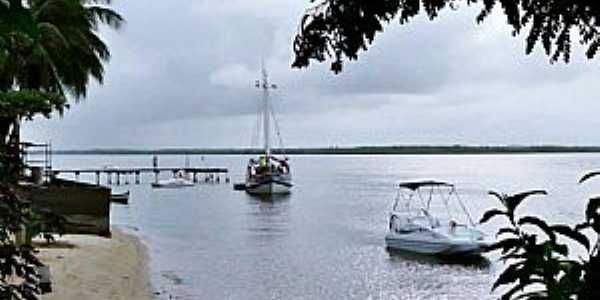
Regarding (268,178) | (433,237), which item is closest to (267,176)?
(268,178)

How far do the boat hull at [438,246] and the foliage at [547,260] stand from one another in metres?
30.8

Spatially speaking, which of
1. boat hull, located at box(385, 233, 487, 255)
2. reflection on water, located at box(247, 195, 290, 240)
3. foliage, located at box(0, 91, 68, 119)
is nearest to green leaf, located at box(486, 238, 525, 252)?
foliage, located at box(0, 91, 68, 119)

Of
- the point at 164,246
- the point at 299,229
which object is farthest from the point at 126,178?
the point at 164,246

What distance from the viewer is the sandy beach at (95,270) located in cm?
1890

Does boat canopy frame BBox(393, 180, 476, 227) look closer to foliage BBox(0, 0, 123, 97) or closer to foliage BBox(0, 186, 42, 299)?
foliage BBox(0, 0, 123, 97)

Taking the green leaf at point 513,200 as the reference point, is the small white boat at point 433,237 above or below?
below

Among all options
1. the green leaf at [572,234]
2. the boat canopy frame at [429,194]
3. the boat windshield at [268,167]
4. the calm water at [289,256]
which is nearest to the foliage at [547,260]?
the green leaf at [572,234]

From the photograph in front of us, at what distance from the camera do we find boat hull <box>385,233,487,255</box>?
3378 centimetres

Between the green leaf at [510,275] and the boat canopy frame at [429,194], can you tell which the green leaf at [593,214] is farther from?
the boat canopy frame at [429,194]

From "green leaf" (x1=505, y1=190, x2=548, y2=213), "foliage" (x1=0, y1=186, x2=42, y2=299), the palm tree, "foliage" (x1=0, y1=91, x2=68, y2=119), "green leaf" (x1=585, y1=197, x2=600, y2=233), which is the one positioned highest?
the palm tree

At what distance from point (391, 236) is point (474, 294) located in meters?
10.6

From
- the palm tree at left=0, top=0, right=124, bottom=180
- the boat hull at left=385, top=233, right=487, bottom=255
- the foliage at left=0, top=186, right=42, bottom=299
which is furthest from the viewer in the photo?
the boat hull at left=385, top=233, right=487, bottom=255

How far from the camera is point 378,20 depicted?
2613mm

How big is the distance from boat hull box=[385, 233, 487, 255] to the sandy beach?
427 inches
